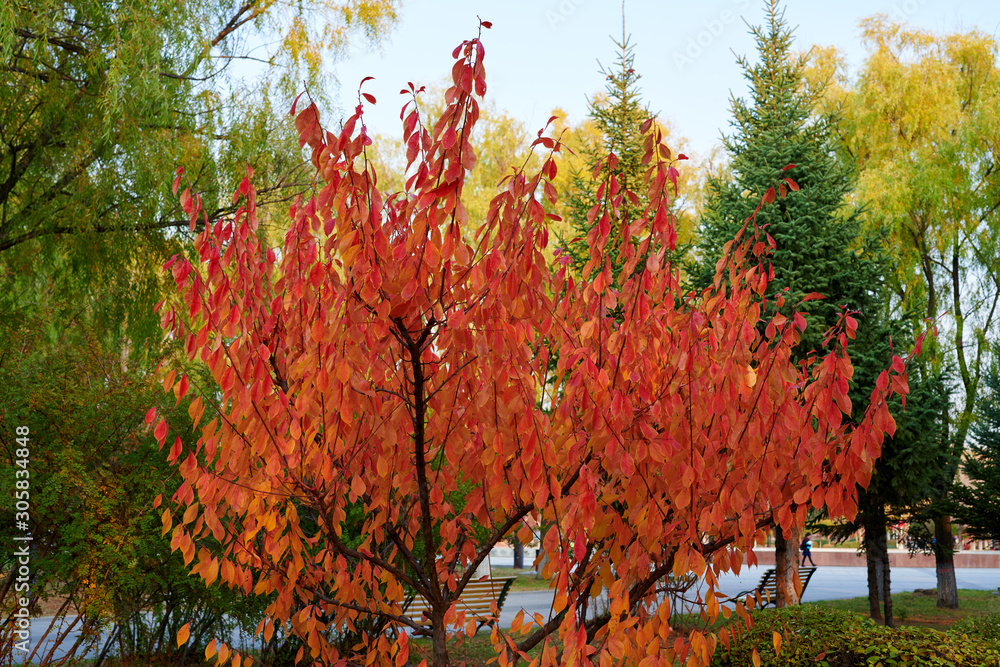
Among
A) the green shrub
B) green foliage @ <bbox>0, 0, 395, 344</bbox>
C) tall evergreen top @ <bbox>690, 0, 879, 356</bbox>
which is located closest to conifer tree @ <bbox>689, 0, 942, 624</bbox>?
tall evergreen top @ <bbox>690, 0, 879, 356</bbox>

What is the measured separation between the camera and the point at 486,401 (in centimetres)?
234

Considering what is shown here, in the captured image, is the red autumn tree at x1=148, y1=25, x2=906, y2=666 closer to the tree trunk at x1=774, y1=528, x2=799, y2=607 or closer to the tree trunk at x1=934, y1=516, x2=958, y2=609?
the tree trunk at x1=774, y1=528, x2=799, y2=607

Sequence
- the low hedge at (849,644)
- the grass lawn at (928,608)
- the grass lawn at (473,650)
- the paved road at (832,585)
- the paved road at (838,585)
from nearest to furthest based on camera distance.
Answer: the low hedge at (849,644), the grass lawn at (473,650), the grass lawn at (928,608), the paved road at (832,585), the paved road at (838,585)

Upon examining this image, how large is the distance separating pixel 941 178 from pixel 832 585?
551 inches

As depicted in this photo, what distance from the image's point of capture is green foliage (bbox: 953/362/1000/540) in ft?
38.8

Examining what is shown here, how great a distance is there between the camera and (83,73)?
8078 millimetres

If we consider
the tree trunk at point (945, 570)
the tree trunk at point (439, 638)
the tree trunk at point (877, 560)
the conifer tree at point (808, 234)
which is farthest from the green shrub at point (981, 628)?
the tree trunk at point (945, 570)

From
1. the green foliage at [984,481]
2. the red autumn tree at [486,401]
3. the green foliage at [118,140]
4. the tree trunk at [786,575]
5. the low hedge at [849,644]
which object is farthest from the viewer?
the tree trunk at [786,575]

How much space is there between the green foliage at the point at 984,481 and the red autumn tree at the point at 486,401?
11.2 meters

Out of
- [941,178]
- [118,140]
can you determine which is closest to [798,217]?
[941,178]

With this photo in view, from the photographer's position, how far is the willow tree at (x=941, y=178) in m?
15.4

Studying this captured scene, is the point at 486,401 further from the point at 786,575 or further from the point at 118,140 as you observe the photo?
the point at 786,575

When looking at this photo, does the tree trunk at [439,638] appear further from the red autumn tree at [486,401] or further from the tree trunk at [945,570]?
the tree trunk at [945,570]

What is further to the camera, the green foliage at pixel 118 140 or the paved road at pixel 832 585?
the paved road at pixel 832 585
